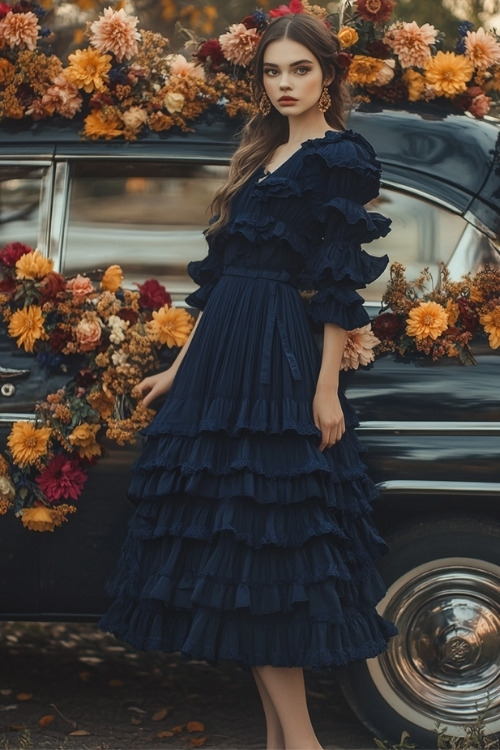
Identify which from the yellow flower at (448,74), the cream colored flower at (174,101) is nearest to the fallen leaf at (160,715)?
the cream colored flower at (174,101)

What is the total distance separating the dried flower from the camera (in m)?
3.77

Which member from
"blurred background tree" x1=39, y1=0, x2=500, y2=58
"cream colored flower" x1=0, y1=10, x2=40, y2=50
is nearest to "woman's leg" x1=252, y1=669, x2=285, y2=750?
"cream colored flower" x1=0, y1=10, x2=40, y2=50

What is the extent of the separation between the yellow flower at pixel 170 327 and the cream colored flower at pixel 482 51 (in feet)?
4.35

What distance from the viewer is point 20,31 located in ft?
12.6

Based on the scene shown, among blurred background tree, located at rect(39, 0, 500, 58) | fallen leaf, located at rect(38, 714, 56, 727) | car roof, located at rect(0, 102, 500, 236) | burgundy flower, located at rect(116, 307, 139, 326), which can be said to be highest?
blurred background tree, located at rect(39, 0, 500, 58)

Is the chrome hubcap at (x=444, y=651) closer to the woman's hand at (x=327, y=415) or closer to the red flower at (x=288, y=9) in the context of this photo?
the woman's hand at (x=327, y=415)

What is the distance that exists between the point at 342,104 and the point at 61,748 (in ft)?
7.05

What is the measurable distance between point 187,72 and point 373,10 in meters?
0.65

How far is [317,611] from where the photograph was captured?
9.97 feet

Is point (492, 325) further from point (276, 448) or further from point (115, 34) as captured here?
point (115, 34)

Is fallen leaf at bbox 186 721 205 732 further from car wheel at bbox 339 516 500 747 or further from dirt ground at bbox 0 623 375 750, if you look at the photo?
car wheel at bbox 339 516 500 747

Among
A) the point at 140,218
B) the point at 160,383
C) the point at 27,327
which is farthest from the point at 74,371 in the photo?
the point at 140,218

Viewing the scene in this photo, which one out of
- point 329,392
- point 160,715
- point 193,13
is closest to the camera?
point 329,392

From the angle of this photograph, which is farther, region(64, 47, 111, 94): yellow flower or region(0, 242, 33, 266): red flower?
region(64, 47, 111, 94): yellow flower
